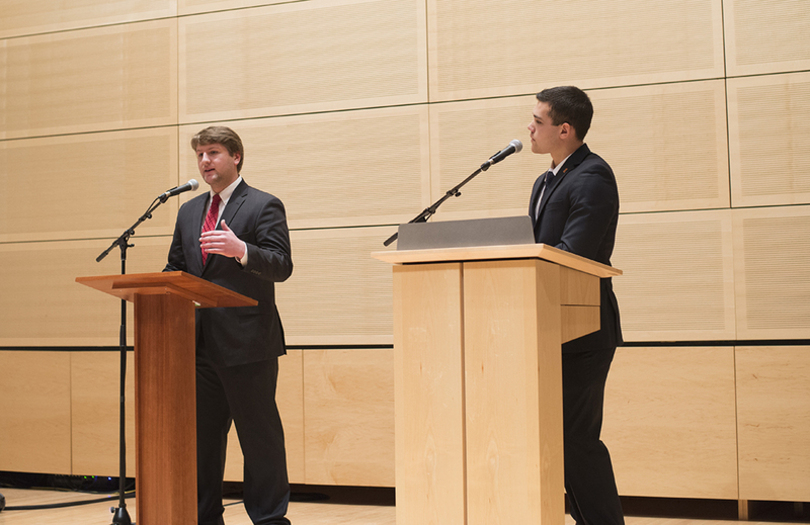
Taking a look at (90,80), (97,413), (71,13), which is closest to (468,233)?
(97,413)

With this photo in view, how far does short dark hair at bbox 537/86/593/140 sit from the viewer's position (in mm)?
2441

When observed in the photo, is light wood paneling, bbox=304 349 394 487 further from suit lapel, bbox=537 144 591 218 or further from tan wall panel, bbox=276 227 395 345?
suit lapel, bbox=537 144 591 218

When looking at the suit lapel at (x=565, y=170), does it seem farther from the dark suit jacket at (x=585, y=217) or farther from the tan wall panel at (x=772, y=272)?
the tan wall panel at (x=772, y=272)

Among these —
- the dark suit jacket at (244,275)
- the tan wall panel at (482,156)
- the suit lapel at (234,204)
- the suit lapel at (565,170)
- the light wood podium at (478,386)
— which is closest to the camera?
the light wood podium at (478,386)

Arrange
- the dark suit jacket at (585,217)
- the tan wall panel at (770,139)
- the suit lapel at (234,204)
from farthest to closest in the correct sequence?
the tan wall panel at (770,139) → the suit lapel at (234,204) → the dark suit jacket at (585,217)

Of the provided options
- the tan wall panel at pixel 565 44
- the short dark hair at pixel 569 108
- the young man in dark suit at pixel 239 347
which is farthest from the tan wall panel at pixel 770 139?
the young man in dark suit at pixel 239 347

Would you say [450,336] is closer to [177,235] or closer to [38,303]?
[177,235]

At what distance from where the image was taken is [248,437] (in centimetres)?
285

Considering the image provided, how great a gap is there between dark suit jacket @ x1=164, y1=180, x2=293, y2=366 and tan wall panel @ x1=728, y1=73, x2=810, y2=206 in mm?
2269

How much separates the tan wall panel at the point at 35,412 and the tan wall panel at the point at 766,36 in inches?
159

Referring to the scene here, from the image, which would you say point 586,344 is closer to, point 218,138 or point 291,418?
point 218,138

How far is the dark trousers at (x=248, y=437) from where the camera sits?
9.32 ft

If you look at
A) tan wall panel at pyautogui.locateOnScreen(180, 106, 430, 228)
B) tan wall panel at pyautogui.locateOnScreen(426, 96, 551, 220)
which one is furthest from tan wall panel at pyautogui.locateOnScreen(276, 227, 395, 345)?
tan wall panel at pyautogui.locateOnScreen(426, 96, 551, 220)

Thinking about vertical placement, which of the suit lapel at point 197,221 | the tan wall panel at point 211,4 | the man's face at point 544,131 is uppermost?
the tan wall panel at point 211,4
